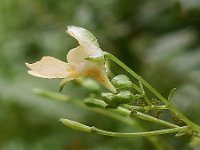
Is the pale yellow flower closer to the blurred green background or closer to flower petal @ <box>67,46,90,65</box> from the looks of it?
flower petal @ <box>67,46,90,65</box>

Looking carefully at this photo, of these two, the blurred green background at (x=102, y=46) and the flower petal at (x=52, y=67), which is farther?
the blurred green background at (x=102, y=46)

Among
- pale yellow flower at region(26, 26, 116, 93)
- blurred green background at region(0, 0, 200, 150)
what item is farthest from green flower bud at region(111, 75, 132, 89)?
blurred green background at region(0, 0, 200, 150)

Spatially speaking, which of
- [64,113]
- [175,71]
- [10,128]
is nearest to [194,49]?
[175,71]

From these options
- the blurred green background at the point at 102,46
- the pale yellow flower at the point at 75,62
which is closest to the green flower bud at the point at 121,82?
the pale yellow flower at the point at 75,62

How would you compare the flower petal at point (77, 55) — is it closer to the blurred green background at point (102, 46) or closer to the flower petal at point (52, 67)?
the flower petal at point (52, 67)

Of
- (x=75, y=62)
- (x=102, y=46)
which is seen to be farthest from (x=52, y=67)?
(x=102, y=46)

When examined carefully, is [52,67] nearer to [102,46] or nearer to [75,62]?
[75,62]
